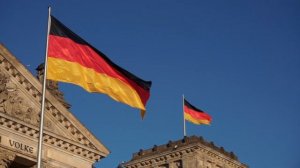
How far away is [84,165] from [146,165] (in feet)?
102

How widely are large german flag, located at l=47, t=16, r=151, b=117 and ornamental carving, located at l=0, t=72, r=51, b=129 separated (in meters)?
10.4

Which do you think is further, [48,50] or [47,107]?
[47,107]

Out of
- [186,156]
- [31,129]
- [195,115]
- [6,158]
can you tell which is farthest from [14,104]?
[186,156]

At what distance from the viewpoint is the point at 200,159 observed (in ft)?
191

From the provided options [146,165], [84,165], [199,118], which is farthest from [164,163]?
[84,165]

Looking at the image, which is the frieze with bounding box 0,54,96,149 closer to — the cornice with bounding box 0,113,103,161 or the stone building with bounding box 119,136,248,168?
the cornice with bounding box 0,113,103,161

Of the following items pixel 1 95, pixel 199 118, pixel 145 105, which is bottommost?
pixel 145 105

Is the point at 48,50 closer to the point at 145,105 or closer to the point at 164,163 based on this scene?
the point at 145,105

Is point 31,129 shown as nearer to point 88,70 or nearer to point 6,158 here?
point 6,158

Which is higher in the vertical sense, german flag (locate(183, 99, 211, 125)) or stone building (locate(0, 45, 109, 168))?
german flag (locate(183, 99, 211, 125))

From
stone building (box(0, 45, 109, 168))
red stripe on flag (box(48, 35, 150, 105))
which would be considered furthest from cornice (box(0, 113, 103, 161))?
red stripe on flag (box(48, 35, 150, 105))

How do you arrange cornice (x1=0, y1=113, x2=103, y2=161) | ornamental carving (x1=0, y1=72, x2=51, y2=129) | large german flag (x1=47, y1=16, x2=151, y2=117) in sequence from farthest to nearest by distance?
ornamental carving (x1=0, y1=72, x2=51, y2=129), cornice (x1=0, y1=113, x2=103, y2=161), large german flag (x1=47, y1=16, x2=151, y2=117)

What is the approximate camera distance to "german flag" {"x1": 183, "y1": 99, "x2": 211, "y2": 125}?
45.8 metres

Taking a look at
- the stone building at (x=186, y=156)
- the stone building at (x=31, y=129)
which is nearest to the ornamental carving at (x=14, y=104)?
the stone building at (x=31, y=129)
